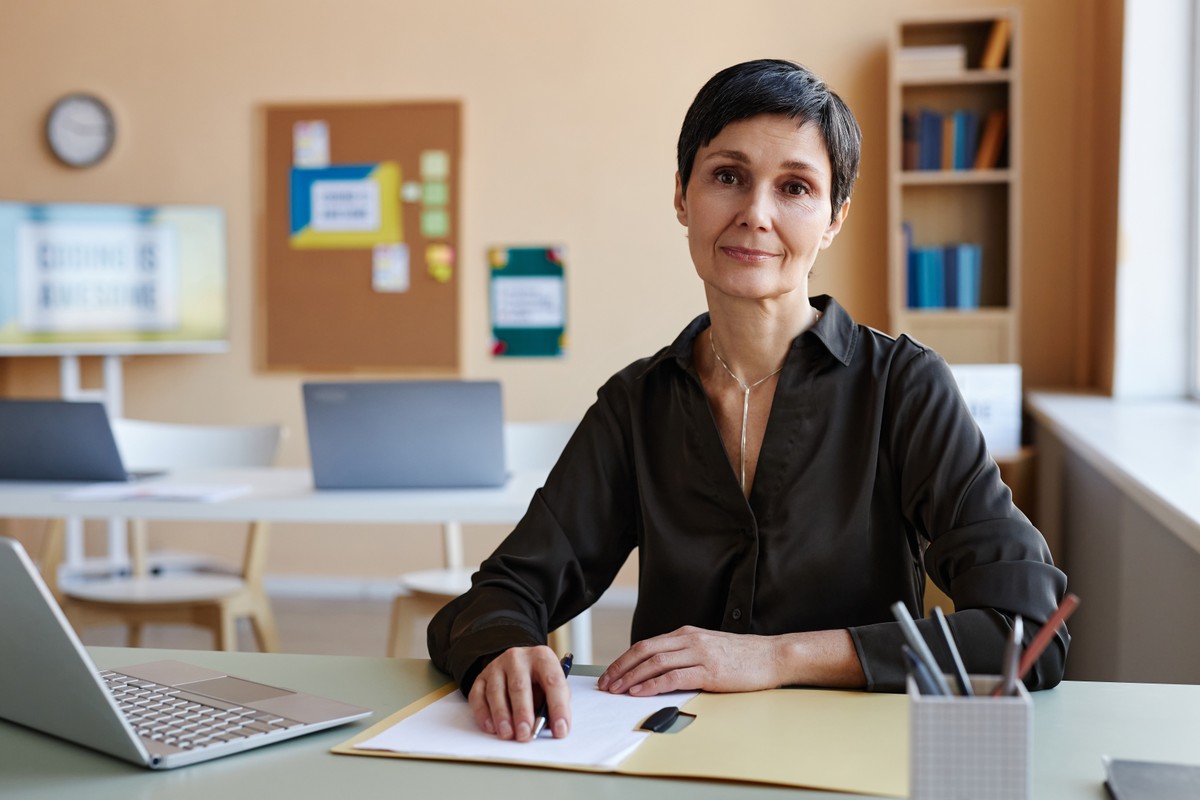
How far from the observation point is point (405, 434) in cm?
278

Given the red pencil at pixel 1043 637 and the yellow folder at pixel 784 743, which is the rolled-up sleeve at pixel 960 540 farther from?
the red pencil at pixel 1043 637

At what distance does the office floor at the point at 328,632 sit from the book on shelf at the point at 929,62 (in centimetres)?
234

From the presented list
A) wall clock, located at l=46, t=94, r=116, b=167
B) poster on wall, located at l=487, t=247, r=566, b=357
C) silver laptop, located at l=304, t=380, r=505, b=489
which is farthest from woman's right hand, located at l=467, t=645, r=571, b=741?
wall clock, located at l=46, t=94, r=116, b=167

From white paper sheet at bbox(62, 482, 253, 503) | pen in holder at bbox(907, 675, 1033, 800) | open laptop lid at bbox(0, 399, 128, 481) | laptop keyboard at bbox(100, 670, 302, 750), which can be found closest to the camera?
pen in holder at bbox(907, 675, 1033, 800)

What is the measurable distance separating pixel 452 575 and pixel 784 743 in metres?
2.51

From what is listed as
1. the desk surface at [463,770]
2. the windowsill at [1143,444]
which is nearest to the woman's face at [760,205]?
the desk surface at [463,770]

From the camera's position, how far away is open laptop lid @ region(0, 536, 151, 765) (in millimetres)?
931

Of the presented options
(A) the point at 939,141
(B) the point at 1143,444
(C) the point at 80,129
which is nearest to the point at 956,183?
(A) the point at 939,141

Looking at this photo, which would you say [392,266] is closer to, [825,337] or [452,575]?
[452,575]

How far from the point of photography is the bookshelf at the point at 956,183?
454 cm

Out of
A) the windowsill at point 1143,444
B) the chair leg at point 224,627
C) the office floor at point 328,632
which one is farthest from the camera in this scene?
the office floor at point 328,632

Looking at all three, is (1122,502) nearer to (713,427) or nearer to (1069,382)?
(713,427)

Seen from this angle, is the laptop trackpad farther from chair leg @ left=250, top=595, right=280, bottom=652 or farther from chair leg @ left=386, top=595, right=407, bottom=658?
chair leg @ left=250, top=595, right=280, bottom=652

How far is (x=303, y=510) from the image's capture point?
2.68 metres
